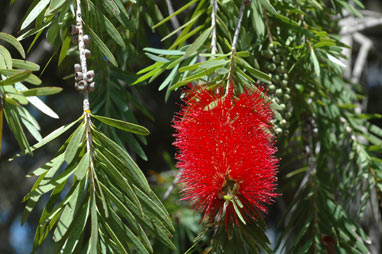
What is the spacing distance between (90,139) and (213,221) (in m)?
0.33

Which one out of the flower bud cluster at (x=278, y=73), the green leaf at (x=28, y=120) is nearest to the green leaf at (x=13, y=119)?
the green leaf at (x=28, y=120)

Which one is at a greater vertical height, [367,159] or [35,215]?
[367,159]

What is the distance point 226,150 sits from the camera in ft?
2.68

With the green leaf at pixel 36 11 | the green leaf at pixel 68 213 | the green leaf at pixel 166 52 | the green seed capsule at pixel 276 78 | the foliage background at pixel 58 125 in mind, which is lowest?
the foliage background at pixel 58 125

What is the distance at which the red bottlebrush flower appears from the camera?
32.2 inches

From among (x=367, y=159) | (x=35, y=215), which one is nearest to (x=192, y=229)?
(x=367, y=159)

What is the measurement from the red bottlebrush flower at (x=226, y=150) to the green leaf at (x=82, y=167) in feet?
0.58

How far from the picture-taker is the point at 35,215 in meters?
2.63

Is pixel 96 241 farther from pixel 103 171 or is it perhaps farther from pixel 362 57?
pixel 362 57

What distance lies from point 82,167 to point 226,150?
0.24 m

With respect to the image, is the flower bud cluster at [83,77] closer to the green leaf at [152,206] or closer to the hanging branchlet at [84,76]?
the hanging branchlet at [84,76]

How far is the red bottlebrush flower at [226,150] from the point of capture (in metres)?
0.82

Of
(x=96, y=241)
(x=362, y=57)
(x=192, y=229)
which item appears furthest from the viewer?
(x=362, y=57)

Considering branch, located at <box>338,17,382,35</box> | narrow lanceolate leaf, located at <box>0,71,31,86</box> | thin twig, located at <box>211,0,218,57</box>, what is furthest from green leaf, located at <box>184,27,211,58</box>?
branch, located at <box>338,17,382,35</box>
